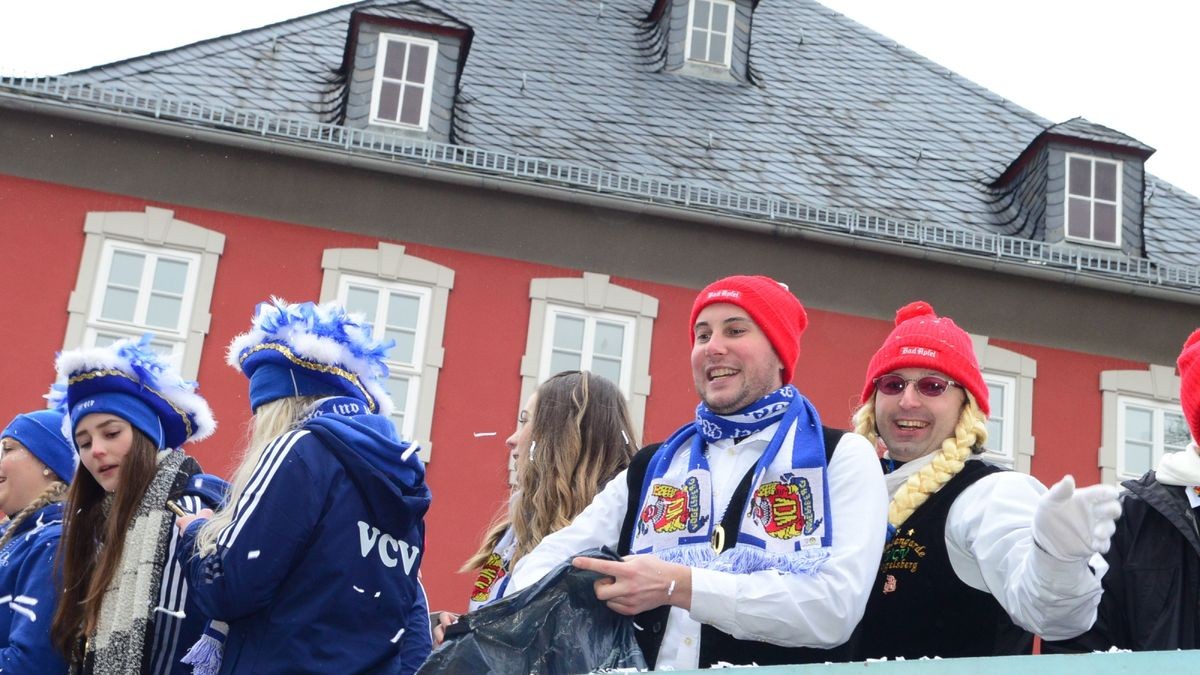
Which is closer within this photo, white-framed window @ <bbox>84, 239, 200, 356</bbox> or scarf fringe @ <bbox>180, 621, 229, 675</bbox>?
scarf fringe @ <bbox>180, 621, 229, 675</bbox>

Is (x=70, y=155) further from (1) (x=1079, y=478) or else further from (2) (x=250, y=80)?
(1) (x=1079, y=478)

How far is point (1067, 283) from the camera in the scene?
13766 mm

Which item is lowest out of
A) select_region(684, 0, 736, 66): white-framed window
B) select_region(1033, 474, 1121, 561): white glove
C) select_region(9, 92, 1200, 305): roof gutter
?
select_region(1033, 474, 1121, 561): white glove

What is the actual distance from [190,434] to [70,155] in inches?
347

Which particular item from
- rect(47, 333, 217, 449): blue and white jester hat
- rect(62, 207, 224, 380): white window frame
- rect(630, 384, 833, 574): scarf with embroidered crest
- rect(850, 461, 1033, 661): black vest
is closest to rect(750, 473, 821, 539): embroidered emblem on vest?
rect(630, 384, 833, 574): scarf with embroidered crest

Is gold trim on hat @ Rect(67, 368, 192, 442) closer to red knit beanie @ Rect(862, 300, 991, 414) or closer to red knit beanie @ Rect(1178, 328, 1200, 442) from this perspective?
red knit beanie @ Rect(862, 300, 991, 414)

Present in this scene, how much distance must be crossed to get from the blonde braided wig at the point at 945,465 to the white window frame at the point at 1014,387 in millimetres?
9922

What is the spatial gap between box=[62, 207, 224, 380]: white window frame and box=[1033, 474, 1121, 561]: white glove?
10176 millimetres

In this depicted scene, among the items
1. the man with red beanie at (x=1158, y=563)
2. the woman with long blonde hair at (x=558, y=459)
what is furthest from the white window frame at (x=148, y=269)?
the man with red beanie at (x=1158, y=563)

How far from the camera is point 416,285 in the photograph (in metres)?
13.0

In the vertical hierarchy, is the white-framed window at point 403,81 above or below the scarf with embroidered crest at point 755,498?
above

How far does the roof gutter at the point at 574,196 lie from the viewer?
494 inches

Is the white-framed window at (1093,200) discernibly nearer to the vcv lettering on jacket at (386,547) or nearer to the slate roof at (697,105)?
the slate roof at (697,105)

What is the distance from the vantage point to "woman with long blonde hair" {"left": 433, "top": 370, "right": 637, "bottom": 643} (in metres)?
4.60
